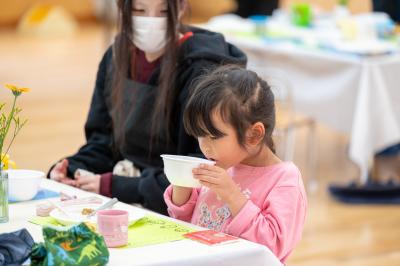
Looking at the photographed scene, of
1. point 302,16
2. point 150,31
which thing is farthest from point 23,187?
point 302,16

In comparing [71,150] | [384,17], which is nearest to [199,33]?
[384,17]

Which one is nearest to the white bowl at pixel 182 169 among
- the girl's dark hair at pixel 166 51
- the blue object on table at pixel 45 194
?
the blue object on table at pixel 45 194

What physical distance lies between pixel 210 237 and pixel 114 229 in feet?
0.68

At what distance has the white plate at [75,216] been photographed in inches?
76.9

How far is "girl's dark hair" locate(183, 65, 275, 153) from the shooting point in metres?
1.98

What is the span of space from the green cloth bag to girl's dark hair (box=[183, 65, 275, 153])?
442 mm

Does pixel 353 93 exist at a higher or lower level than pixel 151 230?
lower

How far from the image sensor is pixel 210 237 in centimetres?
184

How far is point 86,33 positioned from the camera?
1195 centimetres

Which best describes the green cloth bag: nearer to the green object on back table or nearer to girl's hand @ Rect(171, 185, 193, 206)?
girl's hand @ Rect(171, 185, 193, 206)

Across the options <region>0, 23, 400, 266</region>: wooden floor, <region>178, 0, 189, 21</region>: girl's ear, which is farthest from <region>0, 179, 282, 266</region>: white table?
<region>0, 23, 400, 266</region>: wooden floor

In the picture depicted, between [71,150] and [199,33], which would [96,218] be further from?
[71,150]

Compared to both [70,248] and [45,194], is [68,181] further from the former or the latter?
[70,248]

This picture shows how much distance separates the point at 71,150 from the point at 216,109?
395 cm
